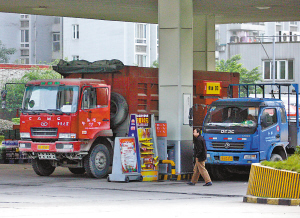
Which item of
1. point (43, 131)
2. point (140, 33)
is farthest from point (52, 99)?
point (140, 33)

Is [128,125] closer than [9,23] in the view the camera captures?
Yes

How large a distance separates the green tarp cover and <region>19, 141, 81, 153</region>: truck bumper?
8.94 feet

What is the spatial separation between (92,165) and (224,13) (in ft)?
30.6

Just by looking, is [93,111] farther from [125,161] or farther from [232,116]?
[232,116]

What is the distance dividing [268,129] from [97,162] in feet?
17.1

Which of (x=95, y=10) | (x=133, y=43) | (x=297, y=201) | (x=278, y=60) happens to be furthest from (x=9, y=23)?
(x=297, y=201)

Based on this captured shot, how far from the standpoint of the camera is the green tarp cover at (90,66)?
21.1 metres

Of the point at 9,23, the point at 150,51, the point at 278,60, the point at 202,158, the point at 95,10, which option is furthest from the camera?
the point at 9,23

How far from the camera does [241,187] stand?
720 inches

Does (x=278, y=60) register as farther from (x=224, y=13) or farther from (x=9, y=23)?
(x=224, y=13)

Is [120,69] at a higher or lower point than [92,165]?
higher

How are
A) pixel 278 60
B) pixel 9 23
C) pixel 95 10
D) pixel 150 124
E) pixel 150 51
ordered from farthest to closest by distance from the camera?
pixel 9 23 < pixel 150 51 < pixel 278 60 < pixel 95 10 < pixel 150 124

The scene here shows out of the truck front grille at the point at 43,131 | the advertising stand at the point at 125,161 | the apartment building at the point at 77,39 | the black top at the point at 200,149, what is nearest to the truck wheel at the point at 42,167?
the truck front grille at the point at 43,131

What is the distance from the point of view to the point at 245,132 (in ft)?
63.0
